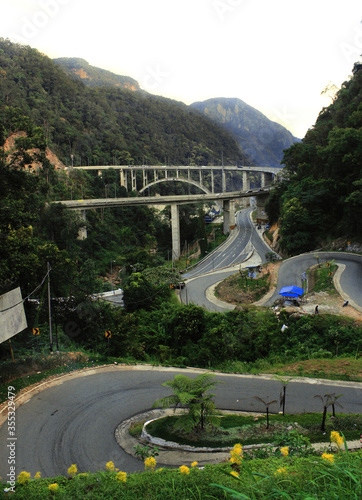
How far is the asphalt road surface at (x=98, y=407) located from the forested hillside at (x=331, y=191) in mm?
22392

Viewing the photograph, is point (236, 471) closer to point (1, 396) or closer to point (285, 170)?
point (1, 396)

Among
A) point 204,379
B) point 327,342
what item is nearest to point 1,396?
point 204,379

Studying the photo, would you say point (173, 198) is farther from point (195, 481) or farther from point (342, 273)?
point (195, 481)

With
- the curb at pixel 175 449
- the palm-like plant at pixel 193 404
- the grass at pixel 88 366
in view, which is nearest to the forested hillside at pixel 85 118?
the grass at pixel 88 366

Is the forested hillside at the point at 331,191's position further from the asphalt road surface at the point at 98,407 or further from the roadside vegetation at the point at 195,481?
the roadside vegetation at the point at 195,481

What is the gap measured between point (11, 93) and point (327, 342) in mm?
82868

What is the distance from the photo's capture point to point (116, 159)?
9544 cm

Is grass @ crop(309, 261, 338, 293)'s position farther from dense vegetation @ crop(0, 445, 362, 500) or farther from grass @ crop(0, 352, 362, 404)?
dense vegetation @ crop(0, 445, 362, 500)

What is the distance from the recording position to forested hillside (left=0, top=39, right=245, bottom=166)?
7900 cm

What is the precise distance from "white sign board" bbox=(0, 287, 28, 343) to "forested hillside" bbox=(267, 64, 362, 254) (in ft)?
88.5

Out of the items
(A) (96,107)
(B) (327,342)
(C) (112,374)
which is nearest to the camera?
(C) (112,374)

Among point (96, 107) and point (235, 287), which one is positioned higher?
point (96, 107)

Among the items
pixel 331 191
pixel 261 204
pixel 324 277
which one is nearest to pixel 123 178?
pixel 261 204

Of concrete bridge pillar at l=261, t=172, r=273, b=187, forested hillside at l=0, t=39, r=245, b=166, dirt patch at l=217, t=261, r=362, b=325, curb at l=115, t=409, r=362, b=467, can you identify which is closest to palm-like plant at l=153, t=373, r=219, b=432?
curb at l=115, t=409, r=362, b=467
